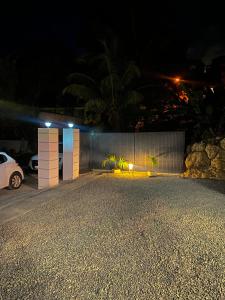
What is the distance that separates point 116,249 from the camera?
4633 mm

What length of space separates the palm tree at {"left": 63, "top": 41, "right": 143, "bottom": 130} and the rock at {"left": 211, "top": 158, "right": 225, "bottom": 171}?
5.36 m

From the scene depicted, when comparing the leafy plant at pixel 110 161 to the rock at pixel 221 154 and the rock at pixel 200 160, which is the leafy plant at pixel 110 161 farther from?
the rock at pixel 221 154

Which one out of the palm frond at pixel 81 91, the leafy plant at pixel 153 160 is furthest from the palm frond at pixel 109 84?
the leafy plant at pixel 153 160

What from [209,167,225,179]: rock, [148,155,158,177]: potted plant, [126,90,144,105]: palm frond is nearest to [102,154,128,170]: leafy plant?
[148,155,158,177]: potted plant

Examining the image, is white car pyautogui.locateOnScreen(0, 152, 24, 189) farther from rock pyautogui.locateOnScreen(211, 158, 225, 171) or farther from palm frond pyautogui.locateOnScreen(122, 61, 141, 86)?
palm frond pyautogui.locateOnScreen(122, 61, 141, 86)

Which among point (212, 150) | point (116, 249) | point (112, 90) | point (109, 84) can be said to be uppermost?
point (109, 84)

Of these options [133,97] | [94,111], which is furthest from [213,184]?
[94,111]

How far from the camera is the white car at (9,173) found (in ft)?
28.9

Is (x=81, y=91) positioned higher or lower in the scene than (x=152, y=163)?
higher

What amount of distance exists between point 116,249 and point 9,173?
5.69 metres

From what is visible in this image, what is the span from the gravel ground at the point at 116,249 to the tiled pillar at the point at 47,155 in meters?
1.47

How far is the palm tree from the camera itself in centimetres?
1485

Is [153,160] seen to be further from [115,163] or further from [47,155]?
[47,155]

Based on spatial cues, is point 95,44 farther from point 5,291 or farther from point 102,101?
point 5,291
